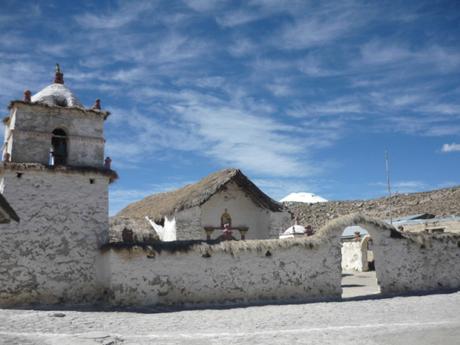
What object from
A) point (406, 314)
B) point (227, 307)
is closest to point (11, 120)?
point (227, 307)

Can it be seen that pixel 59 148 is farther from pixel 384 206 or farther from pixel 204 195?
pixel 384 206

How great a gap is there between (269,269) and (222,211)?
23.1 ft

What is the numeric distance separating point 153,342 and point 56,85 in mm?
Answer: 10633

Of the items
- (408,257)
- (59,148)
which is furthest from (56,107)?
(408,257)

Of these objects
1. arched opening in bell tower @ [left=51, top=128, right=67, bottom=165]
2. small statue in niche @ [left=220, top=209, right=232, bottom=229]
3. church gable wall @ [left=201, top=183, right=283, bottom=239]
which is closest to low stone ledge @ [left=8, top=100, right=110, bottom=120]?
arched opening in bell tower @ [left=51, top=128, right=67, bottom=165]

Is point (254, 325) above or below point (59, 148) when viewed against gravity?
below

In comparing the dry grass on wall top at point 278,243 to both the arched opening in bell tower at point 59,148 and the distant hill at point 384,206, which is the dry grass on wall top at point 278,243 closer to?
the arched opening in bell tower at point 59,148

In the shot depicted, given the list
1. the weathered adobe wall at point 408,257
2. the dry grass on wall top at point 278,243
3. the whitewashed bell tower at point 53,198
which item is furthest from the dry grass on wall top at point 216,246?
the whitewashed bell tower at point 53,198

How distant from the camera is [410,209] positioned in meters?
39.7

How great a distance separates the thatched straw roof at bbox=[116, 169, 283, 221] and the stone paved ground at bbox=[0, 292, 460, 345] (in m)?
7.60

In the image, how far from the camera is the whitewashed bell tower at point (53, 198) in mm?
13633

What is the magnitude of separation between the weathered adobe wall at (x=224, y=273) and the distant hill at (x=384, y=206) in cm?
2482

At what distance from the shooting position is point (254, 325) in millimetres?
10734

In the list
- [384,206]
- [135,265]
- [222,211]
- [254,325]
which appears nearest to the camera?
[254,325]
